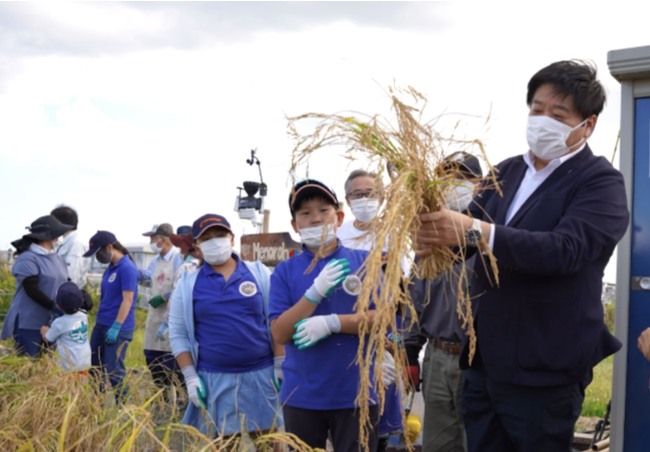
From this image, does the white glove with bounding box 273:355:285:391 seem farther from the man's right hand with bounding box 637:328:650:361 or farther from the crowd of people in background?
the man's right hand with bounding box 637:328:650:361

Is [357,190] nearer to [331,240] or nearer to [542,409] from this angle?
[331,240]

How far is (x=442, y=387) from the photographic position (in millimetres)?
4207

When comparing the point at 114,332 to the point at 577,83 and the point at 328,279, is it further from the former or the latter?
the point at 577,83

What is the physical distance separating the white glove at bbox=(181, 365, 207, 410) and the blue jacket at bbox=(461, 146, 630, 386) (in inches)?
79.9

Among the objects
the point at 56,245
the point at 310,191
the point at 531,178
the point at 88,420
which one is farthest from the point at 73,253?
the point at 531,178

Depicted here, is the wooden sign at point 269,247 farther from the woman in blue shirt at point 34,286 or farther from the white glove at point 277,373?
the woman in blue shirt at point 34,286

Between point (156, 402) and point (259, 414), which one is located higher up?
point (156, 402)

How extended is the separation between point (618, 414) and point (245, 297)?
2.31 meters

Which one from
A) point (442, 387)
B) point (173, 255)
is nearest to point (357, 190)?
point (442, 387)

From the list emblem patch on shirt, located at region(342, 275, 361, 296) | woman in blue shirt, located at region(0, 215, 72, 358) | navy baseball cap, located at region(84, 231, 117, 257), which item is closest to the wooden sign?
navy baseball cap, located at region(84, 231, 117, 257)

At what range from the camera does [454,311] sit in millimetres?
3959

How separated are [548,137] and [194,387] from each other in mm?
2611

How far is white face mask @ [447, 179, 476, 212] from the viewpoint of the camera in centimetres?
256

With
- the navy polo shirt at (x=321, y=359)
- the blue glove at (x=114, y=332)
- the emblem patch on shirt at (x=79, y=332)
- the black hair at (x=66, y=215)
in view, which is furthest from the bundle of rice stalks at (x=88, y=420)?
the black hair at (x=66, y=215)
